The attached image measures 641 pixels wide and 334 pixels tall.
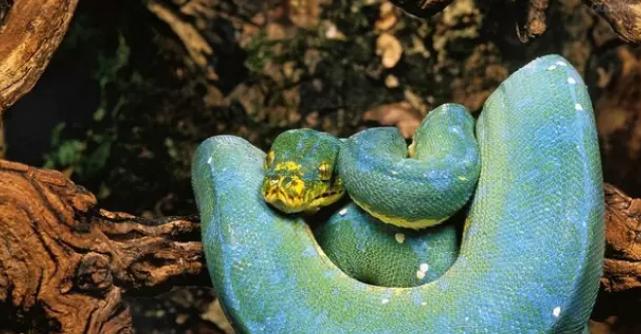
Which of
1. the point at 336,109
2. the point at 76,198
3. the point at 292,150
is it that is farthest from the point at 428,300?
the point at 336,109

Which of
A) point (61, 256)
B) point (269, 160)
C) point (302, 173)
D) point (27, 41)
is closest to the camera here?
point (61, 256)

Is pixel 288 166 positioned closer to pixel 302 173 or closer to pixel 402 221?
pixel 302 173

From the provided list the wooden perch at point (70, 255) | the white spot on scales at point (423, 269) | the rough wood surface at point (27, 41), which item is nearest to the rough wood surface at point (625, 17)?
the white spot on scales at point (423, 269)

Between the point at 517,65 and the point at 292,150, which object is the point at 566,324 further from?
the point at 517,65

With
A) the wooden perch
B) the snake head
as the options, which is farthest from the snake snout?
the wooden perch

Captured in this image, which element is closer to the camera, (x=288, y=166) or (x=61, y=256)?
(x=61, y=256)

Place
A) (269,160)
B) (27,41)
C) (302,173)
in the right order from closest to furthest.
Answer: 1. (27,41)
2. (302,173)
3. (269,160)

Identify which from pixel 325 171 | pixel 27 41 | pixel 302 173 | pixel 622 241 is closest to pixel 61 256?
pixel 27 41
